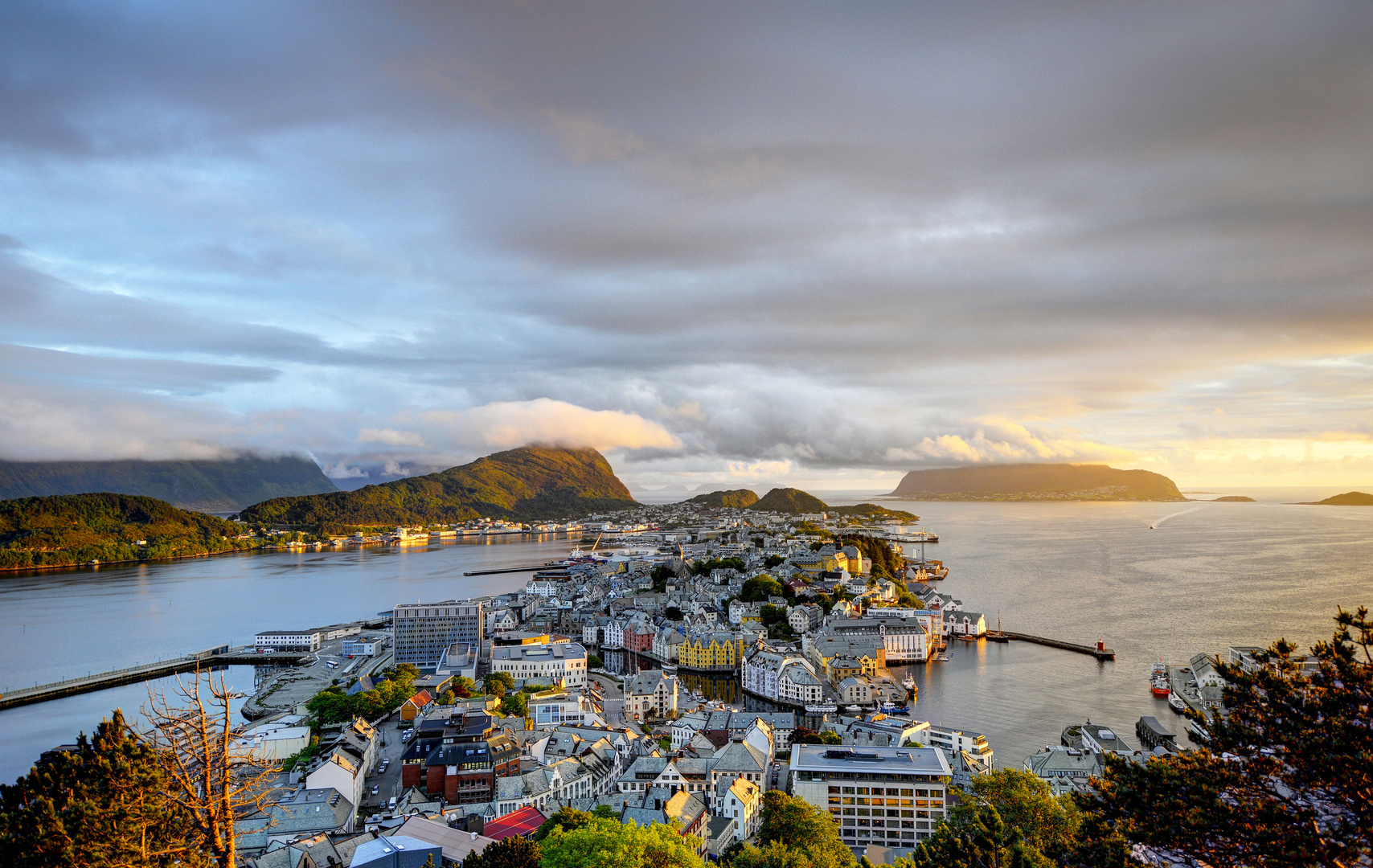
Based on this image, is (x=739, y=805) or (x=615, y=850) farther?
(x=739, y=805)

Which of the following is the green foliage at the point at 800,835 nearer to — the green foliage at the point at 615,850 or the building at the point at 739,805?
the green foliage at the point at 615,850

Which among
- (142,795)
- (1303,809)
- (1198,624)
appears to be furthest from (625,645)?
(1303,809)

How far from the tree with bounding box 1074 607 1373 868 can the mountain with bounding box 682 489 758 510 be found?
116490mm

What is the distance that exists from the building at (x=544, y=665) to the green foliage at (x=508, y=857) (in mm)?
14163

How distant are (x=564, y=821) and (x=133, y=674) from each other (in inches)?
840

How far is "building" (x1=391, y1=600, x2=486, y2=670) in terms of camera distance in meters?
27.2

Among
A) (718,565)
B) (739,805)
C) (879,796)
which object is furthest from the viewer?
(718,565)

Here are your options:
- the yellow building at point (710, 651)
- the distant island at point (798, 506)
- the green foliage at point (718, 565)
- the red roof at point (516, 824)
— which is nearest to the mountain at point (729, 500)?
the distant island at point (798, 506)

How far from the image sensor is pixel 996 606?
33.7m

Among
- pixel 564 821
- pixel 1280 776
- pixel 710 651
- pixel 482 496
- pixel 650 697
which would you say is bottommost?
pixel 710 651

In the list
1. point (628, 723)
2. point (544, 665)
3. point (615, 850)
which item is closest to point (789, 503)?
point (544, 665)

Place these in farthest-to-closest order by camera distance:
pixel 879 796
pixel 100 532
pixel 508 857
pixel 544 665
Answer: pixel 100 532 → pixel 544 665 → pixel 879 796 → pixel 508 857

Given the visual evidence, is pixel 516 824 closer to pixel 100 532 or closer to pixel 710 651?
pixel 710 651

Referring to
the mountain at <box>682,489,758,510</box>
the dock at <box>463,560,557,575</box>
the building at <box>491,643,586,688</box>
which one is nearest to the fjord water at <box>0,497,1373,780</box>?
the dock at <box>463,560,557,575</box>
